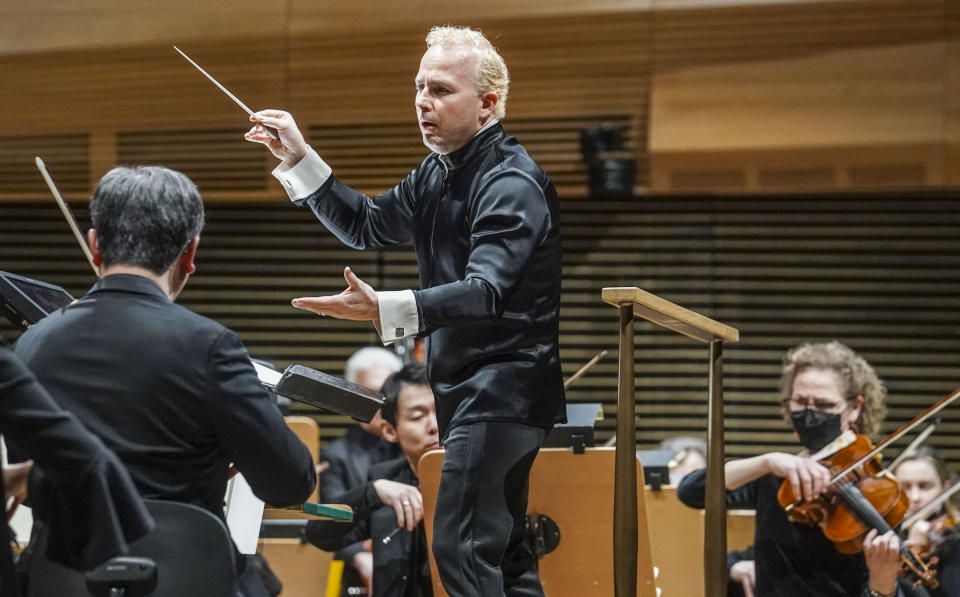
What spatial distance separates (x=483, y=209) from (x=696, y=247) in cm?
412

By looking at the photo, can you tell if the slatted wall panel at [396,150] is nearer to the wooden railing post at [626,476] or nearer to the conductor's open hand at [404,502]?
the conductor's open hand at [404,502]

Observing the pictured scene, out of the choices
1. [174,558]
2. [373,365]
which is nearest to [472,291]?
[174,558]

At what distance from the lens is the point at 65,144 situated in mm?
6129

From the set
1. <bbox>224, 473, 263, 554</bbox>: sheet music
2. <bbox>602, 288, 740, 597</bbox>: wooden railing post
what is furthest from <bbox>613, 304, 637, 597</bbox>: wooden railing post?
<bbox>224, 473, 263, 554</bbox>: sheet music

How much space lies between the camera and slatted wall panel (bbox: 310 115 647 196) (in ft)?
19.3

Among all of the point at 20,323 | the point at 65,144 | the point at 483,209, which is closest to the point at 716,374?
the point at 483,209

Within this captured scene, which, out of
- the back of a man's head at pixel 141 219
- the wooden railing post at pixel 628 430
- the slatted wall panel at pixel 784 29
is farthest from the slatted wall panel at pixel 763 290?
the back of a man's head at pixel 141 219

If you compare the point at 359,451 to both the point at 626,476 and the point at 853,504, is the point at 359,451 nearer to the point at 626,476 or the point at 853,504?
the point at 853,504

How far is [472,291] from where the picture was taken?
202 centimetres

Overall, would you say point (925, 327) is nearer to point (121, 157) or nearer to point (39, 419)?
point (121, 157)

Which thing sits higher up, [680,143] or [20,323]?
[680,143]

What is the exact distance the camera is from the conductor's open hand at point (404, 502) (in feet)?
9.53

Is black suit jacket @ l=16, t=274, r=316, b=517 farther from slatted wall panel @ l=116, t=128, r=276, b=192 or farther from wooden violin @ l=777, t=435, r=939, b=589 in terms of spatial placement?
slatted wall panel @ l=116, t=128, r=276, b=192

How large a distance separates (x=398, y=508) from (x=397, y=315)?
1.07 m
